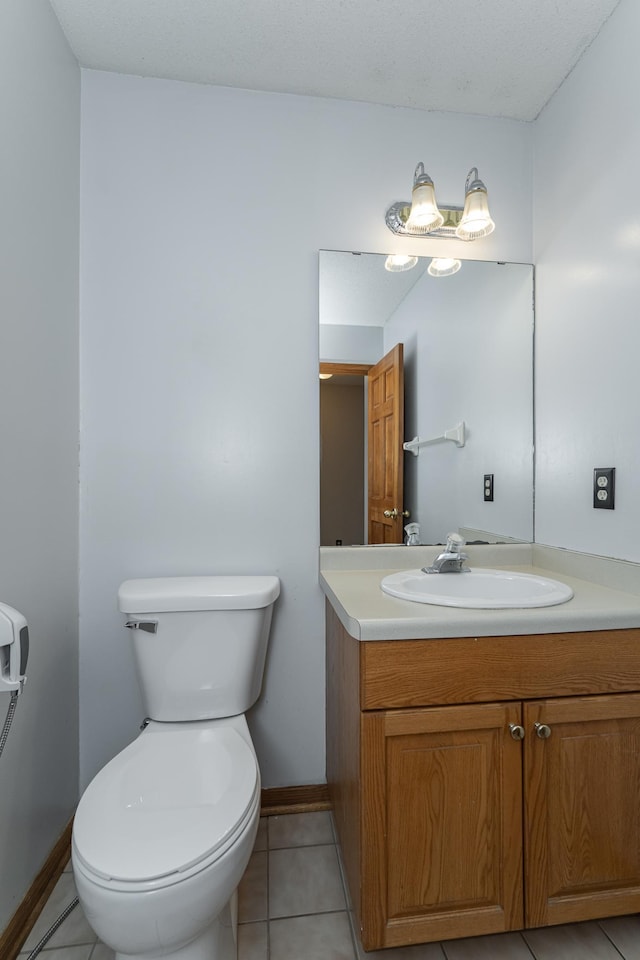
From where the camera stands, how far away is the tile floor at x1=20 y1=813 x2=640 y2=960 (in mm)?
1133

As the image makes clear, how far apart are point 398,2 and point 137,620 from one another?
1.83m

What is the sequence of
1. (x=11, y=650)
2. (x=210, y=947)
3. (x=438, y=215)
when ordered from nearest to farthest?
(x=11, y=650) → (x=210, y=947) → (x=438, y=215)

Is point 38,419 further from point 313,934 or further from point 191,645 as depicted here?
point 313,934

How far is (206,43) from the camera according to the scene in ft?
4.74

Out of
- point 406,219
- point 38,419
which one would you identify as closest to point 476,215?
point 406,219

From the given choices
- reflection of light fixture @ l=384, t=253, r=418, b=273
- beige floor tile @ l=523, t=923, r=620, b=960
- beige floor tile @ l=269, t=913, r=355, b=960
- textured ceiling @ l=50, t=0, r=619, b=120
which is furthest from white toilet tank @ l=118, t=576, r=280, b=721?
textured ceiling @ l=50, t=0, r=619, b=120

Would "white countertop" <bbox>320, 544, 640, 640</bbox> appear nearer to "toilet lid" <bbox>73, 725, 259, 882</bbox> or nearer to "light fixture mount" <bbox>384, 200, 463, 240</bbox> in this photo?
"toilet lid" <bbox>73, 725, 259, 882</bbox>

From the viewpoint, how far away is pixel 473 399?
1732mm

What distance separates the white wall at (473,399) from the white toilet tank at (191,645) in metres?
0.70

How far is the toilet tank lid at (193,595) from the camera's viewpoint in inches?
53.5

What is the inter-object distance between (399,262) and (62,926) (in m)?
2.10

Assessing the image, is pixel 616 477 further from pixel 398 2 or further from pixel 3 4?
pixel 3 4

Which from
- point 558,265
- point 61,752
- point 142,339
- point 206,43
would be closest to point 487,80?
point 558,265

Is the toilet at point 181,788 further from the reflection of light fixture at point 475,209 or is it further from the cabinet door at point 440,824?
the reflection of light fixture at point 475,209
